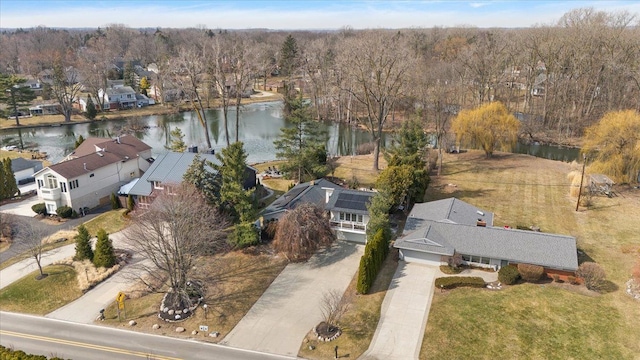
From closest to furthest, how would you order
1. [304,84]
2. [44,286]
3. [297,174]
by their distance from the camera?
[44,286], [297,174], [304,84]

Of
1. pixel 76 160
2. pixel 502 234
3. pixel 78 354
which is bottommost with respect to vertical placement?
pixel 78 354

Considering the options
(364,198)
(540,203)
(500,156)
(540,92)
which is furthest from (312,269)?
(540,92)

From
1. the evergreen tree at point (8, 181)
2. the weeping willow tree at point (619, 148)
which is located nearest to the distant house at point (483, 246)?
the weeping willow tree at point (619, 148)

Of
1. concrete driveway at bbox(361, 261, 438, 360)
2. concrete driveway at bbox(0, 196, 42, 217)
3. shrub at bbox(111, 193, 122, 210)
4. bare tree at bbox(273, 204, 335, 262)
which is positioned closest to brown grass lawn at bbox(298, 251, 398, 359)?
concrete driveway at bbox(361, 261, 438, 360)

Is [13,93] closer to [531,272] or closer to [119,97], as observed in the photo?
[119,97]

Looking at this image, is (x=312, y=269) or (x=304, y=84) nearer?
(x=312, y=269)

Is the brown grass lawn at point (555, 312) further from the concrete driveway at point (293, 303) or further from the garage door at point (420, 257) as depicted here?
the concrete driveway at point (293, 303)

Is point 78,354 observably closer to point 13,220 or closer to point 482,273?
point 13,220

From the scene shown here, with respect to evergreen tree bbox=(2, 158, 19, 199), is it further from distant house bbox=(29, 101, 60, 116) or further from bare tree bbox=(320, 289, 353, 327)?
distant house bbox=(29, 101, 60, 116)
